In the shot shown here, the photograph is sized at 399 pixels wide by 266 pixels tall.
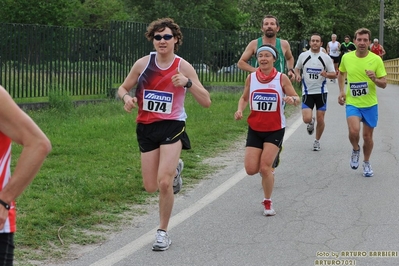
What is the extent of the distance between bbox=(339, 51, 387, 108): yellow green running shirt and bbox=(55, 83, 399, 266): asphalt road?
102 cm

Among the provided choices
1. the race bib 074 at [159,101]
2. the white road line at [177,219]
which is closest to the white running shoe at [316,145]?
the white road line at [177,219]

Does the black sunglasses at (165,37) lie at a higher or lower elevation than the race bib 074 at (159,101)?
higher

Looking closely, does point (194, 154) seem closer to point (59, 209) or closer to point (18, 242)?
point (59, 209)

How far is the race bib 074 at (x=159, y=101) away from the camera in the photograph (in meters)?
7.05

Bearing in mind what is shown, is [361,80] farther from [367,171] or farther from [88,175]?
[88,175]

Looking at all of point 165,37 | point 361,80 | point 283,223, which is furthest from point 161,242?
point 361,80

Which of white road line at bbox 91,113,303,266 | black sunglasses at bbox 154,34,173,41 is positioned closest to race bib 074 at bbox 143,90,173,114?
black sunglasses at bbox 154,34,173,41

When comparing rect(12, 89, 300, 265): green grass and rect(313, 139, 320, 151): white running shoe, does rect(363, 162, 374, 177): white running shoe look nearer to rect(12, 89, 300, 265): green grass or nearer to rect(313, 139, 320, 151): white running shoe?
rect(12, 89, 300, 265): green grass

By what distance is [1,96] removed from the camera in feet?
11.3

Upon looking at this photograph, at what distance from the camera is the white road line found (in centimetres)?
654

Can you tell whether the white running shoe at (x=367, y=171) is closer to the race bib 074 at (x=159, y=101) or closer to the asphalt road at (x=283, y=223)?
the asphalt road at (x=283, y=223)

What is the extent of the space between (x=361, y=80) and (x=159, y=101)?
174 inches

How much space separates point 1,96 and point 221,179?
7.12 m

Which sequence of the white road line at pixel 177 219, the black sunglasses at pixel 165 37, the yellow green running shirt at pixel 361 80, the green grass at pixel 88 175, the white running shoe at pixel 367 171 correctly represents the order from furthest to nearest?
the white running shoe at pixel 367 171
the yellow green running shirt at pixel 361 80
the green grass at pixel 88 175
the black sunglasses at pixel 165 37
the white road line at pixel 177 219
